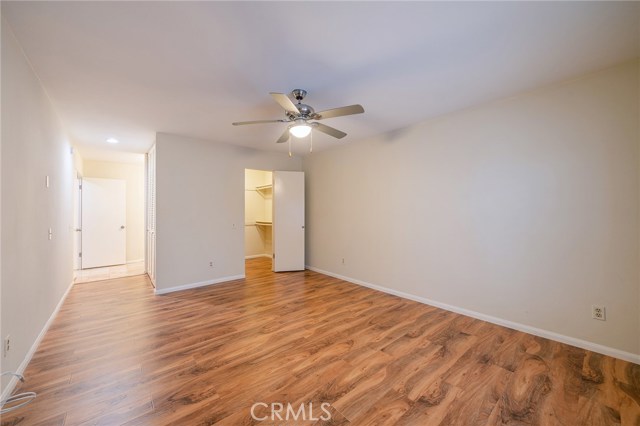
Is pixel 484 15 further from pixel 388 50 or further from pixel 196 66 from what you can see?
pixel 196 66

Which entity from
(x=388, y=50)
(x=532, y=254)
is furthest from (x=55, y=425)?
(x=532, y=254)

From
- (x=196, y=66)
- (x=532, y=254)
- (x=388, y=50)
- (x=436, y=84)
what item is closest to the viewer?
(x=388, y=50)

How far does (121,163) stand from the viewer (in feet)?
20.3

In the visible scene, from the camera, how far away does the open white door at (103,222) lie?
5.70m

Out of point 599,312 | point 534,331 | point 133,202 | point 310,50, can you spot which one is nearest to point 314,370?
point 534,331

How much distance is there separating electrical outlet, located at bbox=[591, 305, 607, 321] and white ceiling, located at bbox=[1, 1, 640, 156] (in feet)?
6.99

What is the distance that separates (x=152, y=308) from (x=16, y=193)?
2.07 m

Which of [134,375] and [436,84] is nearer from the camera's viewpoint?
[134,375]

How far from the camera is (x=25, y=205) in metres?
2.07

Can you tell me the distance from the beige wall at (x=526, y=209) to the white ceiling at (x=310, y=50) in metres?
0.35

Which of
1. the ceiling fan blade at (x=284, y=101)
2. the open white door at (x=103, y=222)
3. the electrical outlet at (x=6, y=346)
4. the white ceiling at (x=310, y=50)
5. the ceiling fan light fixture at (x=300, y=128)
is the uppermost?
the white ceiling at (x=310, y=50)

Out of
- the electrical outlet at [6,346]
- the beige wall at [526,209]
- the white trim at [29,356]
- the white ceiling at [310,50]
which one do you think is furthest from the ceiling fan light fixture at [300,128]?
the white trim at [29,356]

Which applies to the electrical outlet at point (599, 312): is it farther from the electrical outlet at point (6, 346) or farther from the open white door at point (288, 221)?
the electrical outlet at point (6, 346)

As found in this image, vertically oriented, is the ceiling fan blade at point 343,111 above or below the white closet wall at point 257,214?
above
